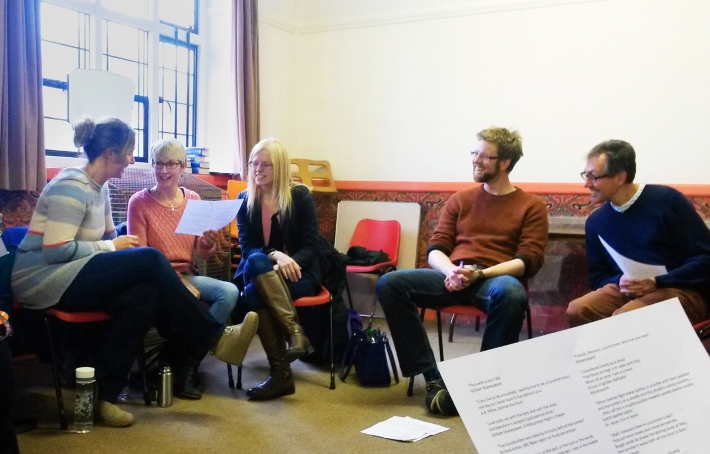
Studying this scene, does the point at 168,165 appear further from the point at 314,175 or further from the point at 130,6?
the point at 314,175

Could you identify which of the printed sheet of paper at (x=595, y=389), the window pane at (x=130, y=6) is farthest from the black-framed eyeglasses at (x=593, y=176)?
the window pane at (x=130, y=6)

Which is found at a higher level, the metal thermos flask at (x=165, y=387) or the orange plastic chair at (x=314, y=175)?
the orange plastic chair at (x=314, y=175)

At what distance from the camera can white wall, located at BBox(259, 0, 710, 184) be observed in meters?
4.52

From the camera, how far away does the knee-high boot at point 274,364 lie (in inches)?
123

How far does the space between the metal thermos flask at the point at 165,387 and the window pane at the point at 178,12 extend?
306 cm

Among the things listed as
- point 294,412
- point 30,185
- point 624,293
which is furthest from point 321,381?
point 30,185

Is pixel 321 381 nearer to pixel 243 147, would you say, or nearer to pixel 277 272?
pixel 277 272

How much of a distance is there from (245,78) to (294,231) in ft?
6.83

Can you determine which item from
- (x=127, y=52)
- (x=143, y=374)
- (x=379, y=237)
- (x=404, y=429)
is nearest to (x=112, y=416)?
(x=143, y=374)

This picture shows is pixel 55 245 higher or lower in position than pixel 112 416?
higher

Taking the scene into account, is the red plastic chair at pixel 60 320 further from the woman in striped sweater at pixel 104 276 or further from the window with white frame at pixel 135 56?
the window with white frame at pixel 135 56

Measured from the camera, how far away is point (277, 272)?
3.25 metres

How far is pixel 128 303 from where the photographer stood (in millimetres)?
2762

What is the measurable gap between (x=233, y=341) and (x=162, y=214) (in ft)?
2.57
